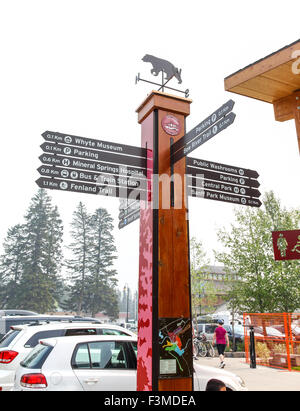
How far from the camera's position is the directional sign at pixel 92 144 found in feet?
13.0

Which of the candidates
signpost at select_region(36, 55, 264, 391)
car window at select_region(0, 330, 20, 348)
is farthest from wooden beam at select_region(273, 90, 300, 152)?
car window at select_region(0, 330, 20, 348)

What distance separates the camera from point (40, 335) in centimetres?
738

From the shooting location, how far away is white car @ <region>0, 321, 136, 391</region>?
6812mm

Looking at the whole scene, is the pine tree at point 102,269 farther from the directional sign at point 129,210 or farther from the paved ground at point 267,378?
the directional sign at point 129,210

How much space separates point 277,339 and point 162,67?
11.8m

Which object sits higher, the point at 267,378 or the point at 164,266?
the point at 164,266

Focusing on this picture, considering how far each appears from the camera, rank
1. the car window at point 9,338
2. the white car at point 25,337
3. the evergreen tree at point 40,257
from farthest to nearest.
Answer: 1. the evergreen tree at point 40,257
2. the car window at point 9,338
3. the white car at point 25,337

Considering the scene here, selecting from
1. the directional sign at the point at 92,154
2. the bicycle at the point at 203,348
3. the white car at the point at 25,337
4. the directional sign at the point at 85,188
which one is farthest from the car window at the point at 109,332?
the bicycle at the point at 203,348

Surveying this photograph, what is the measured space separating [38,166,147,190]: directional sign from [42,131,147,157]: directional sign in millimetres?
320

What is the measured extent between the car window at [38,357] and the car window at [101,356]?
0.42 m

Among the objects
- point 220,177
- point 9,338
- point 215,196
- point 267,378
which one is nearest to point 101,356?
point 9,338

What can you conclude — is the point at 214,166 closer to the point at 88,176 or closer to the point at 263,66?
the point at 263,66

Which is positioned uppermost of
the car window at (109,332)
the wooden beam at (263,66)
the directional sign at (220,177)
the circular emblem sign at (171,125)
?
the wooden beam at (263,66)
